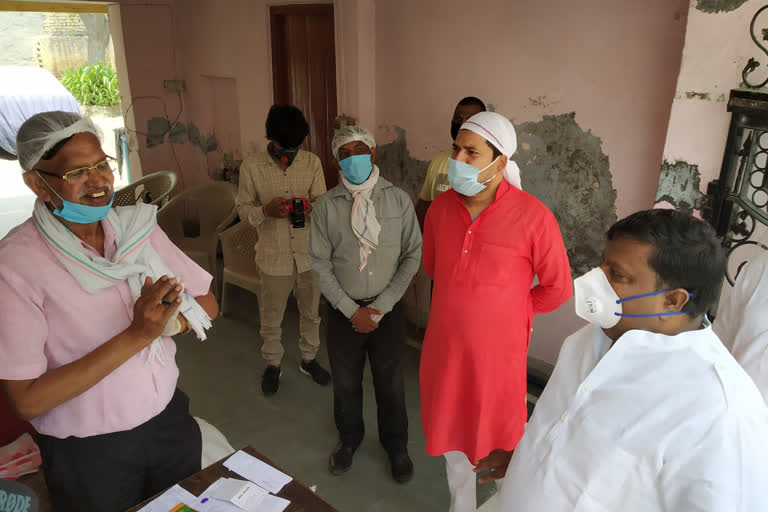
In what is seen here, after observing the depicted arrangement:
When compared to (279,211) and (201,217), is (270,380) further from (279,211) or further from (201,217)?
(201,217)

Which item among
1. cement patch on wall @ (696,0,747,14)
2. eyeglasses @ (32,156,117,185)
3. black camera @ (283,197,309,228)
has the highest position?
cement patch on wall @ (696,0,747,14)

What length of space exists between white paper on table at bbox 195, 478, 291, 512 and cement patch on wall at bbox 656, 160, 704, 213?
7.09ft

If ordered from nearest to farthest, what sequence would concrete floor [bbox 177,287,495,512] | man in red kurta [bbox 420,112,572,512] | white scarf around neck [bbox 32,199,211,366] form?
white scarf around neck [bbox 32,199,211,366], man in red kurta [bbox 420,112,572,512], concrete floor [bbox 177,287,495,512]

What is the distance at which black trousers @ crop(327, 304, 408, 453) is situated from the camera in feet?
8.95

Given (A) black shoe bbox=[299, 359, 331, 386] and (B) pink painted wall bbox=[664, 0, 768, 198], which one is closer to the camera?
(B) pink painted wall bbox=[664, 0, 768, 198]

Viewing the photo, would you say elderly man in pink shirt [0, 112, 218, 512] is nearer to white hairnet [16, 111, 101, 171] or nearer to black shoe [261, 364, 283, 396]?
white hairnet [16, 111, 101, 171]

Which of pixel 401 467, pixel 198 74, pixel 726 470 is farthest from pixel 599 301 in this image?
pixel 198 74

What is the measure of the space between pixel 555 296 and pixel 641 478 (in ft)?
3.62

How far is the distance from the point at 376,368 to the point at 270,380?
1157 millimetres

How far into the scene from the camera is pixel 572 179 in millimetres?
3240

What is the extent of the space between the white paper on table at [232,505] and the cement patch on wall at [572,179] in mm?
2374

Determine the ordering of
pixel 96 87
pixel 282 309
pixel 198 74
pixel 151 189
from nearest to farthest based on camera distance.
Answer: pixel 282 309 < pixel 151 189 < pixel 198 74 < pixel 96 87

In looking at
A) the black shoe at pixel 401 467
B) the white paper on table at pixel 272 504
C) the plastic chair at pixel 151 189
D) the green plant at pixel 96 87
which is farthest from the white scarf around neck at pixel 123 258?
the green plant at pixel 96 87

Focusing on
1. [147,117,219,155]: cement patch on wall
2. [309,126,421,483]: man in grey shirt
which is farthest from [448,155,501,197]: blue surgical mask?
[147,117,219,155]: cement patch on wall
